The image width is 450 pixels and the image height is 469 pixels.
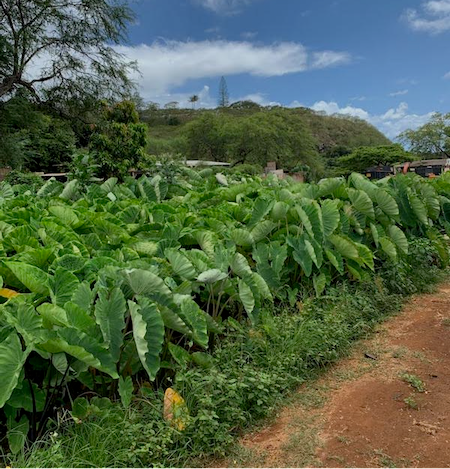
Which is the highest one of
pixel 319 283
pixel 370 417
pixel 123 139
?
pixel 123 139

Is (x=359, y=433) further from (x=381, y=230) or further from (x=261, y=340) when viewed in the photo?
(x=381, y=230)

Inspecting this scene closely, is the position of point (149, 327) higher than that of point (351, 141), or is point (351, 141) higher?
point (351, 141)

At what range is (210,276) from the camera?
1.96 meters

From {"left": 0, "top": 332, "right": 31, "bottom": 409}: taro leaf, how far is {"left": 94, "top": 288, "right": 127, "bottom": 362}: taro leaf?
0.87 ft

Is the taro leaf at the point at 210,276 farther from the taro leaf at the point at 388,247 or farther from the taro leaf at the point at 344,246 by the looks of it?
the taro leaf at the point at 388,247

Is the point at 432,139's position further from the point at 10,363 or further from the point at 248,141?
the point at 10,363

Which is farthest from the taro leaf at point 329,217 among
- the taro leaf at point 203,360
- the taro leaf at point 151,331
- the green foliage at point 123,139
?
the green foliage at point 123,139

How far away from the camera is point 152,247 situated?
221 centimetres

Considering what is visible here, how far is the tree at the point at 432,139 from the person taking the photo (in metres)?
32.1

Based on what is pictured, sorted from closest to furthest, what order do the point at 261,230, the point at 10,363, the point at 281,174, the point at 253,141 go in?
the point at 10,363 < the point at 261,230 < the point at 281,174 < the point at 253,141

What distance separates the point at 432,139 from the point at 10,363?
3594 cm

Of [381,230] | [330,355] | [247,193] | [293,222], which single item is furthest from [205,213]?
[381,230]

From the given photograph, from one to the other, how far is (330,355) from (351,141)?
58573mm

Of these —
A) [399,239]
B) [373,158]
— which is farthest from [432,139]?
[399,239]
